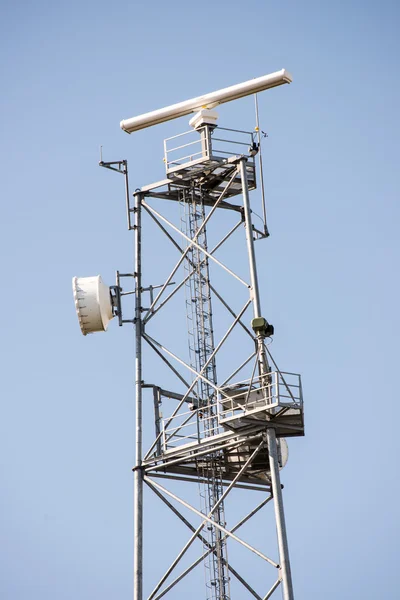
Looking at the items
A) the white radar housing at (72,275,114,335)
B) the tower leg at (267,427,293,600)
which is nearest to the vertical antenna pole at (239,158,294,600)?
the tower leg at (267,427,293,600)

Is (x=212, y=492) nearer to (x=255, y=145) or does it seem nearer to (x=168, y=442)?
(x=168, y=442)

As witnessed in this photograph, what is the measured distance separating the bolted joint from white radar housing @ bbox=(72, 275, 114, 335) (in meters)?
6.97

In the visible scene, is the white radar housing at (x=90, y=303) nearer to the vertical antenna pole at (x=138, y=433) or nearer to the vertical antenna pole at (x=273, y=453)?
the vertical antenna pole at (x=138, y=433)

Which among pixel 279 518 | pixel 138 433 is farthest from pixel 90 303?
pixel 279 518

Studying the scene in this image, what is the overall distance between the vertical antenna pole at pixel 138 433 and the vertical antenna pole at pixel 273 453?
4.96 m

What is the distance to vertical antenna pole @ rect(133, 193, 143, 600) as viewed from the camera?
72.5 meters

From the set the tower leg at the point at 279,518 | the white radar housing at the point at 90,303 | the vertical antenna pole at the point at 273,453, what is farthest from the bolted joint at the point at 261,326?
the white radar housing at the point at 90,303

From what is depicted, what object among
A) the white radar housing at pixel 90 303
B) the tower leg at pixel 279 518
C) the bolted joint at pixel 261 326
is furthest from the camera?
the white radar housing at pixel 90 303

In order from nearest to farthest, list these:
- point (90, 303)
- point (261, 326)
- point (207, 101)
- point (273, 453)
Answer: point (273, 453) → point (261, 326) → point (90, 303) → point (207, 101)

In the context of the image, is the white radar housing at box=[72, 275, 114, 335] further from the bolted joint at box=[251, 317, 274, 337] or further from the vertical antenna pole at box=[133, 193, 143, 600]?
the bolted joint at box=[251, 317, 274, 337]

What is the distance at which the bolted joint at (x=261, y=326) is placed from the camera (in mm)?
71125

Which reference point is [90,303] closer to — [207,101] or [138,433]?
[138,433]

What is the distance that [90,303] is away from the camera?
75.3 meters

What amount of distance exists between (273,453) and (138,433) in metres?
6.25
